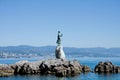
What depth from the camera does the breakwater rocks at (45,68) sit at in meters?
78.0

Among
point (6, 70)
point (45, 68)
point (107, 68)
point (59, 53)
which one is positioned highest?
point (59, 53)

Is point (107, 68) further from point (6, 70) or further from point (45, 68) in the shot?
point (6, 70)

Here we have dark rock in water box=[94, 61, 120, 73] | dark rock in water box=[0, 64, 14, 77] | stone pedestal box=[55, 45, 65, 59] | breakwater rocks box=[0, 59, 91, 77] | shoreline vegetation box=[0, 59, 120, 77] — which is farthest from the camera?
dark rock in water box=[94, 61, 120, 73]

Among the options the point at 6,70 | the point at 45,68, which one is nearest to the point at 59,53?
the point at 45,68

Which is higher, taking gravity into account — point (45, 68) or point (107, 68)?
point (45, 68)

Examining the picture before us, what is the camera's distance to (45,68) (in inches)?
3145

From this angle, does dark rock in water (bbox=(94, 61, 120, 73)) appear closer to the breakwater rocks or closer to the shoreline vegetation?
the shoreline vegetation

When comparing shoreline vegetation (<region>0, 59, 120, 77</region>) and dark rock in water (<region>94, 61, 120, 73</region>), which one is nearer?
shoreline vegetation (<region>0, 59, 120, 77</region>)

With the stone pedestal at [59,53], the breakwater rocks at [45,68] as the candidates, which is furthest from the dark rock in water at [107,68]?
the stone pedestal at [59,53]

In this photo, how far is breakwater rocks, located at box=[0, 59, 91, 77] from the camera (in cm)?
7803

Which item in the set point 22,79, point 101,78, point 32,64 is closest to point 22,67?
point 32,64

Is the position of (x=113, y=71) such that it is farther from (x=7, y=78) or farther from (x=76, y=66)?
(x=7, y=78)

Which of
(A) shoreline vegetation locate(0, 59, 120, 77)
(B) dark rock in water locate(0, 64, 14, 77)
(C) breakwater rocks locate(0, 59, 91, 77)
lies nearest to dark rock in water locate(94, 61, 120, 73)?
(A) shoreline vegetation locate(0, 59, 120, 77)

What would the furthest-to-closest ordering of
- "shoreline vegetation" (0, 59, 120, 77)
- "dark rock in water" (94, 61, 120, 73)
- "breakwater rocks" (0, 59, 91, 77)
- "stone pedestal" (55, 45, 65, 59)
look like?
1. "dark rock in water" (94, 61, 120, 73)
2. "stone pedestal" (55, 45, 65, 59)
3. "breakwater rocks" (0, 59, 91, 77)
4. "shoreline vegetation" (0, 59, 120, 77)
